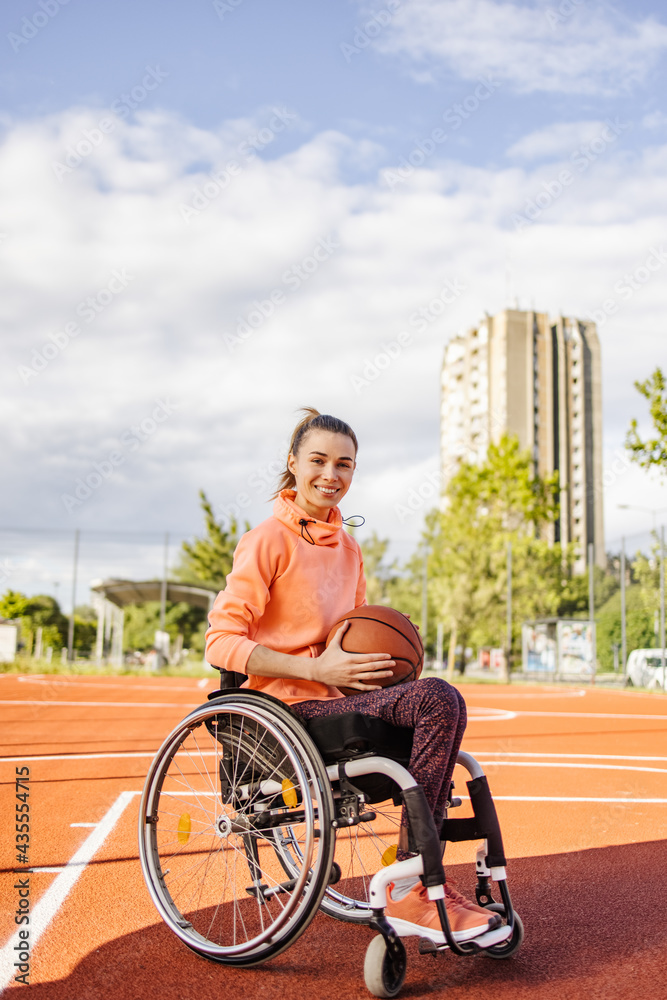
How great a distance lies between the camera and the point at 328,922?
2.94 meters

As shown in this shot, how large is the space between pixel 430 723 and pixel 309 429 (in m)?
1.12

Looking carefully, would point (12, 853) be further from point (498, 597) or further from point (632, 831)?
point (498, 597)

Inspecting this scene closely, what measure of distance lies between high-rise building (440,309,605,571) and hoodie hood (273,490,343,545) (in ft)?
230

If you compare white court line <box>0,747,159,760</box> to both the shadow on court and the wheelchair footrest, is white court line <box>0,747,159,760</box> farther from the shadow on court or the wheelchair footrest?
the wheelchair footrest

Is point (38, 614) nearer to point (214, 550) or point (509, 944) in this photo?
point (214, 550)

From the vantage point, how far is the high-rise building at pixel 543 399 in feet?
242

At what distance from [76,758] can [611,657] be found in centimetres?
2328

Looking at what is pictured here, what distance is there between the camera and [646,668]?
23.8 metres

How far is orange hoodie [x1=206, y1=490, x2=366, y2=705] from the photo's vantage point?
274 centimetres

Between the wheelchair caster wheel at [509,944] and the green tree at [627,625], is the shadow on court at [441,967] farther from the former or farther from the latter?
the green tree at [627,625]

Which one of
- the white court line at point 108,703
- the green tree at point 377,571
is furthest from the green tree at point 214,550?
the white court line at point 108,703

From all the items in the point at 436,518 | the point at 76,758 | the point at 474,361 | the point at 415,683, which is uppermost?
the point at 474,361

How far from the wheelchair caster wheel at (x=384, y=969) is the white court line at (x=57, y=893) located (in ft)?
3.04

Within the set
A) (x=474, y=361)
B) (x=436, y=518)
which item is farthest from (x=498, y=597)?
(x=474, y=361)
